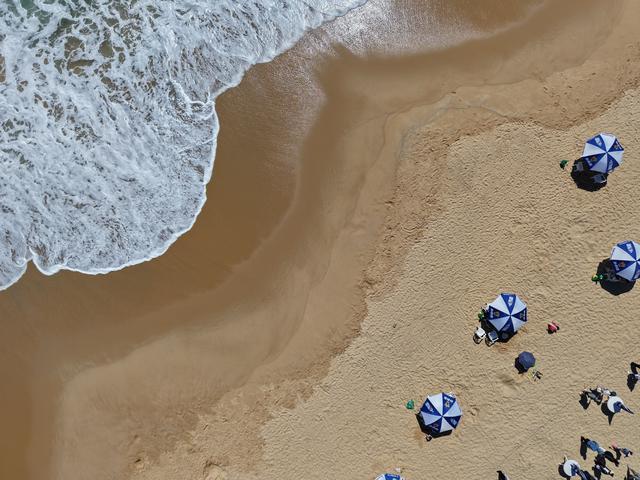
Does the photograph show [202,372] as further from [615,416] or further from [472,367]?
[615,416]

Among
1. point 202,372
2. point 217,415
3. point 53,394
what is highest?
point 202,372

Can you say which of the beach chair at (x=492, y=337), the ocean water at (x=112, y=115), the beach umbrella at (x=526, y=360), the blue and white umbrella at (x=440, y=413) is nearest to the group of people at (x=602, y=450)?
the beach umbrella at (x=526, y=360)

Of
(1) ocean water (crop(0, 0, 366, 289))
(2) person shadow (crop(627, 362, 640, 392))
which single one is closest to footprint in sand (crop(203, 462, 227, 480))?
(1) ocean water (crop(0, 0, 366, 289))

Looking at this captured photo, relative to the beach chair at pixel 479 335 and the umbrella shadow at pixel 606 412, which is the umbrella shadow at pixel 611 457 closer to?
the umbrella shadow at pixel 606 412

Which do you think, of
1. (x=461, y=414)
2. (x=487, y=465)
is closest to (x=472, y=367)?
(x=461, y=414)

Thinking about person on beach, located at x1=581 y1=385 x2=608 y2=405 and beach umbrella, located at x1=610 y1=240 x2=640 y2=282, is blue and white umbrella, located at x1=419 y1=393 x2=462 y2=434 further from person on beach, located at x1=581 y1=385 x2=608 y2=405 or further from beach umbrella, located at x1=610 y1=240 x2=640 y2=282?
beach umbrella, located at x1=610 y1=240 x2=640 y2=282

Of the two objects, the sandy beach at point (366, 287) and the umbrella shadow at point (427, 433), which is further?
the umbrella shadow at point (427, 433)
